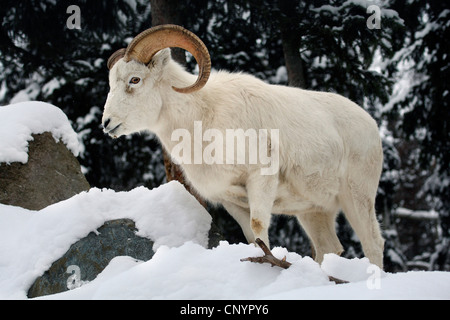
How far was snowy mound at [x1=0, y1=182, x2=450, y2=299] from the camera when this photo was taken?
281 cm

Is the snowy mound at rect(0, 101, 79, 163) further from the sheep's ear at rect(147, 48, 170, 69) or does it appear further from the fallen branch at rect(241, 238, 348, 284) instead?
the fallen branch at rect(241, 238, 348, 284)

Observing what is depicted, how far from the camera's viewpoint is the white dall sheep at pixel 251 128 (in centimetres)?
461

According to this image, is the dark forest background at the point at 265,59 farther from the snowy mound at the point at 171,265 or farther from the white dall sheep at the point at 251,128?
the snowy mound at the point at 171,265

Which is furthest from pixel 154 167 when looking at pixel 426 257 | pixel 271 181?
pixel 426 257

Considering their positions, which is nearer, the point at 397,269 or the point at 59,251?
the point at 59,251

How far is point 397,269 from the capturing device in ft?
38.5

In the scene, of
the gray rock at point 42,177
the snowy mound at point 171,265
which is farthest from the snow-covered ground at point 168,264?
the gray rock at point 42,177

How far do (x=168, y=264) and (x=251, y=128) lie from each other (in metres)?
1.94

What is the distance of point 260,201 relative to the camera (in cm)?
454

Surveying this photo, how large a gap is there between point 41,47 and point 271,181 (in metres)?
6.03

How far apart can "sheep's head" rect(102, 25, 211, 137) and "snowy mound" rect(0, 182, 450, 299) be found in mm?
759

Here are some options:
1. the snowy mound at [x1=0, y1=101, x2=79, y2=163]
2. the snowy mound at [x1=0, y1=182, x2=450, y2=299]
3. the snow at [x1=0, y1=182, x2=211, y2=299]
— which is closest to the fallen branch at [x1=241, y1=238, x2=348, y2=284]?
the snowy mound at [x1=0, y1=182, x2=450, y2=299]

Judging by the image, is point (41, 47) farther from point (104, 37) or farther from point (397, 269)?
point (397, 269)

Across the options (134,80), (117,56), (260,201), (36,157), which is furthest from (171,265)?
(36,157)
